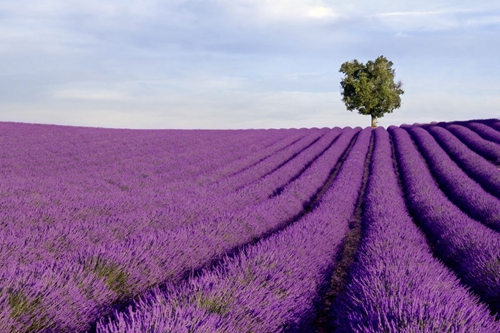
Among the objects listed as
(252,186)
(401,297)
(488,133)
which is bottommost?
(252,186)

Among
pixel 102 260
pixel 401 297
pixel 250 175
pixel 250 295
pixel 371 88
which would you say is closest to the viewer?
pixel 401 297

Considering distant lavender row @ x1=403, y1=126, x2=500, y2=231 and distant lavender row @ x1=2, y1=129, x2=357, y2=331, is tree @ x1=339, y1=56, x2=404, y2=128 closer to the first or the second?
distant lavender row @ x1=403, y1=126, x2=500, y2=231

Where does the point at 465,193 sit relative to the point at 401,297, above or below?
below

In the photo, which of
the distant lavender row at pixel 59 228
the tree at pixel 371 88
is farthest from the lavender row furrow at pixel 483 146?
the tree at pixel 371 88

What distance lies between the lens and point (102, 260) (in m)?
4.03

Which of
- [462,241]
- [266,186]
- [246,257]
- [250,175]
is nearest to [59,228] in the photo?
[246,257]

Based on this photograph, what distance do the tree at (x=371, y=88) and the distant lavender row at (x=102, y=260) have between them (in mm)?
38576

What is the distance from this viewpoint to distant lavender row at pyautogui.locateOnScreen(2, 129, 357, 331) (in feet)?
10.4

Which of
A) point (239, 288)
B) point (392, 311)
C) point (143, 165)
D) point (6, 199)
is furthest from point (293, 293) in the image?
point (143, 165)

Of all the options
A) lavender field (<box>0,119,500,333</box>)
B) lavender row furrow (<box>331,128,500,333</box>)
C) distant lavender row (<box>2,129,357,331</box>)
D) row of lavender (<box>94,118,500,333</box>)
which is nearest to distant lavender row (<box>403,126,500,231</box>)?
lavender field (<box>0,119,500,333</box>)

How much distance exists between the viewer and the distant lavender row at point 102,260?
3156mm

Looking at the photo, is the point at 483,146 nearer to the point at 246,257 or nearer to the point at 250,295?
the point at 246,257

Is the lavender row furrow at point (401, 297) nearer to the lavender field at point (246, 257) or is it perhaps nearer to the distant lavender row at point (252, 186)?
the lavender field at point (246, 257)

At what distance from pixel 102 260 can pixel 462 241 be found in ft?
14.5
